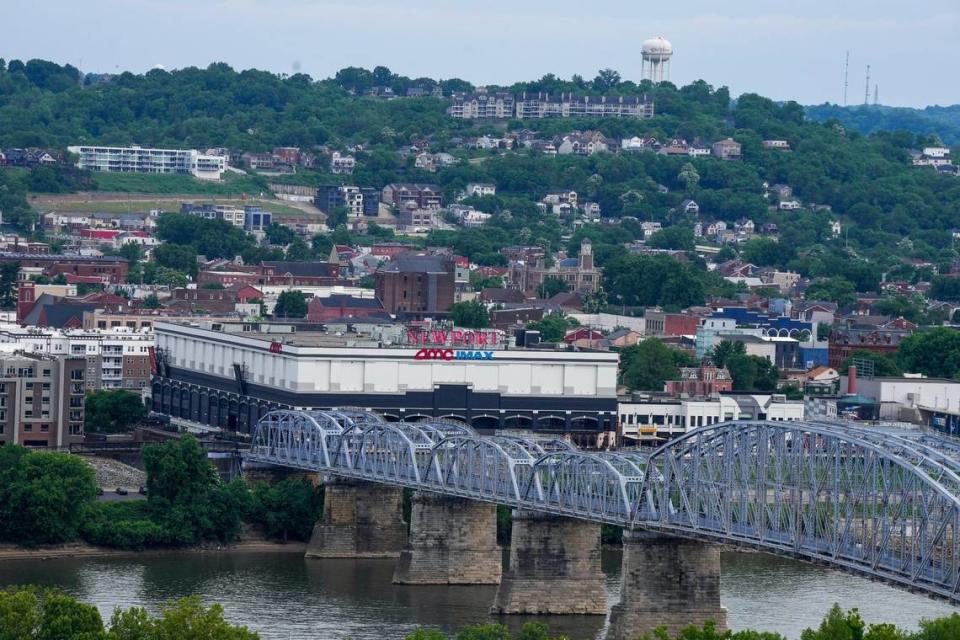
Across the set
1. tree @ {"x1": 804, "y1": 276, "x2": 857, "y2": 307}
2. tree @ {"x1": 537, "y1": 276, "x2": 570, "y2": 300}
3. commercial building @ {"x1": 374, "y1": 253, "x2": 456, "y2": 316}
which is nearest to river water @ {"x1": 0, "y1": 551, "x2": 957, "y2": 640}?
commercial building @ {"x1": 374, "y1": 253, "x2": 456, "y2": 316}

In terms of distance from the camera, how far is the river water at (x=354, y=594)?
199 feet

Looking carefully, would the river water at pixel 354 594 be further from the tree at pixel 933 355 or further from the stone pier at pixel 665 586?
the tree at pixel 933 355

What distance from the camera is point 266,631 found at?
193 ft

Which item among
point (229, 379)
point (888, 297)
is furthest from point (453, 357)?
point (888, 297)

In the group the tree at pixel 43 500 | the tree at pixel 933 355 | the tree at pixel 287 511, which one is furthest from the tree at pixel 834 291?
the tree at pixel 43 500

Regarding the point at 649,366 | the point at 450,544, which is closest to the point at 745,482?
the point at 450,544

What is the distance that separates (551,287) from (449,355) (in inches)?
2908

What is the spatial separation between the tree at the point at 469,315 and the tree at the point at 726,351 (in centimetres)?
1533

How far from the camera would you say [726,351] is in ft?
371

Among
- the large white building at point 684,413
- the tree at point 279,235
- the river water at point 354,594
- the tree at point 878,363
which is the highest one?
the tree at point 279,235

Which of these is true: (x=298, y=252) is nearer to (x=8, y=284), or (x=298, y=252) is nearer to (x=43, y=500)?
(x=8, y=284)

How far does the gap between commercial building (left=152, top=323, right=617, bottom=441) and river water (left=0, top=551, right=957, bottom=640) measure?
11223mm

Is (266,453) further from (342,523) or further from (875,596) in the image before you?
(875,596)

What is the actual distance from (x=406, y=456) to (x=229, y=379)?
694 inches
